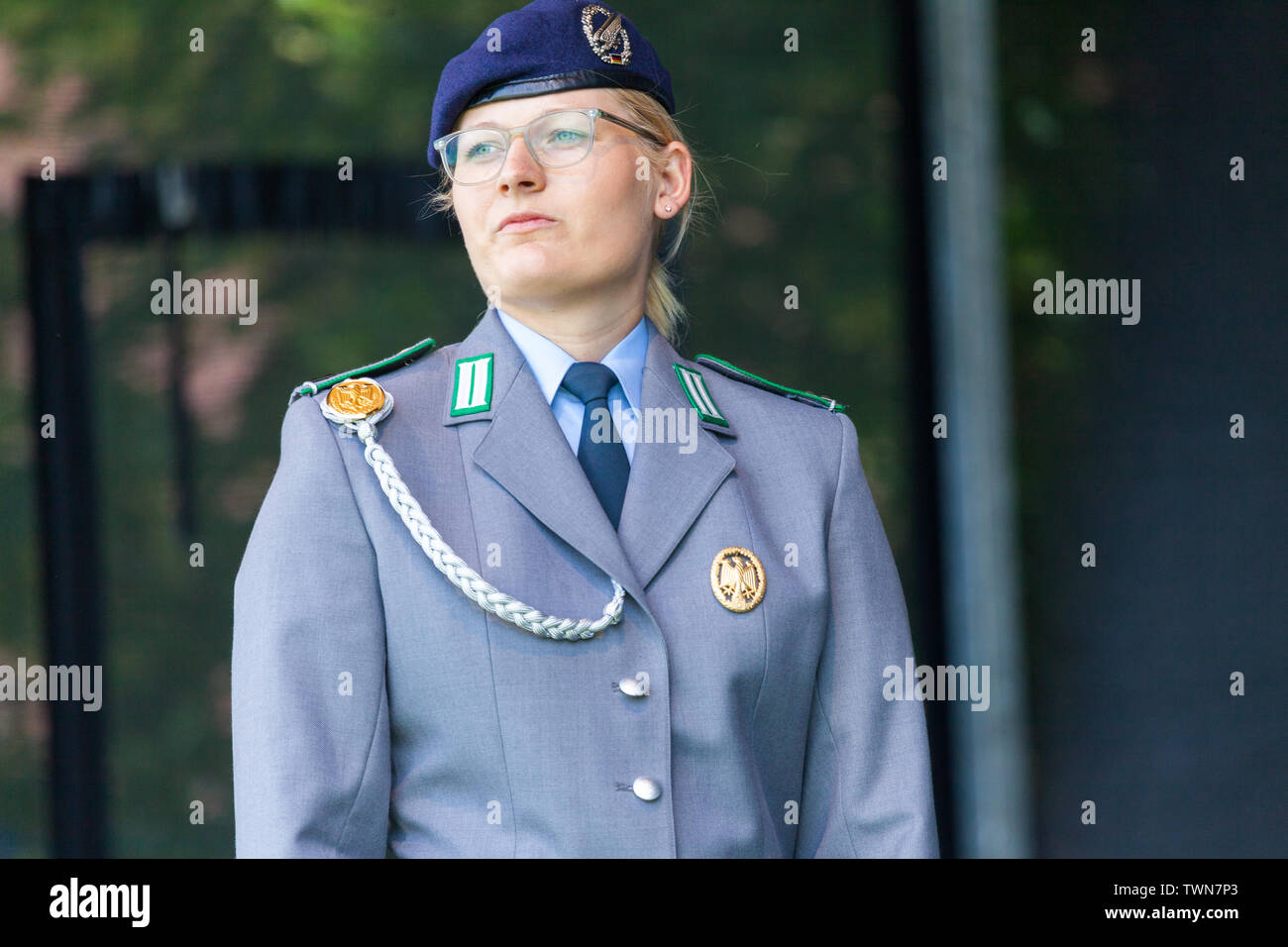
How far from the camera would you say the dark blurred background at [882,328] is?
3221 millimetres

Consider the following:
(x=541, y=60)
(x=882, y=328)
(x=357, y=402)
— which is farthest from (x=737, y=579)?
(x=882, y=328)

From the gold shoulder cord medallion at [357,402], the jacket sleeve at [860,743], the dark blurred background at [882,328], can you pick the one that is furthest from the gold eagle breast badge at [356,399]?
the dark blurred background at [882,328]

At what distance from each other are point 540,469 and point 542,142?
1.23ft

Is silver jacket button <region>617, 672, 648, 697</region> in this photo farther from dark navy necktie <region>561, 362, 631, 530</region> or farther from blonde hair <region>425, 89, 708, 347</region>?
blonde hair <region>425, 89, 708, 347</region>

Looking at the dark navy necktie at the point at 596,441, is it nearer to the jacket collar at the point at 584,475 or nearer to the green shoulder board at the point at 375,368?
the jacket collar at the point at 584,475

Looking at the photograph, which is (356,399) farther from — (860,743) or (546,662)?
(860,743)

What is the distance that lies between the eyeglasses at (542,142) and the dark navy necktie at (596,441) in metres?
0.24

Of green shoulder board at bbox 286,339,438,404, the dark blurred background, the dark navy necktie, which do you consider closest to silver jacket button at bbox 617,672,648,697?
the dark navy necktie

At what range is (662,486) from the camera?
1.80m

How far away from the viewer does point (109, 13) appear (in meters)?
3.20

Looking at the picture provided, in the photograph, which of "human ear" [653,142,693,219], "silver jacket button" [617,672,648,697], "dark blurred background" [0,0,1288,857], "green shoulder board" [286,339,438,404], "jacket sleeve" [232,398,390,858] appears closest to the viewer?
"jacket sleeve" [232,398,390,858]

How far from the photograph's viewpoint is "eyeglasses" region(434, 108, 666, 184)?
5.84 ft
